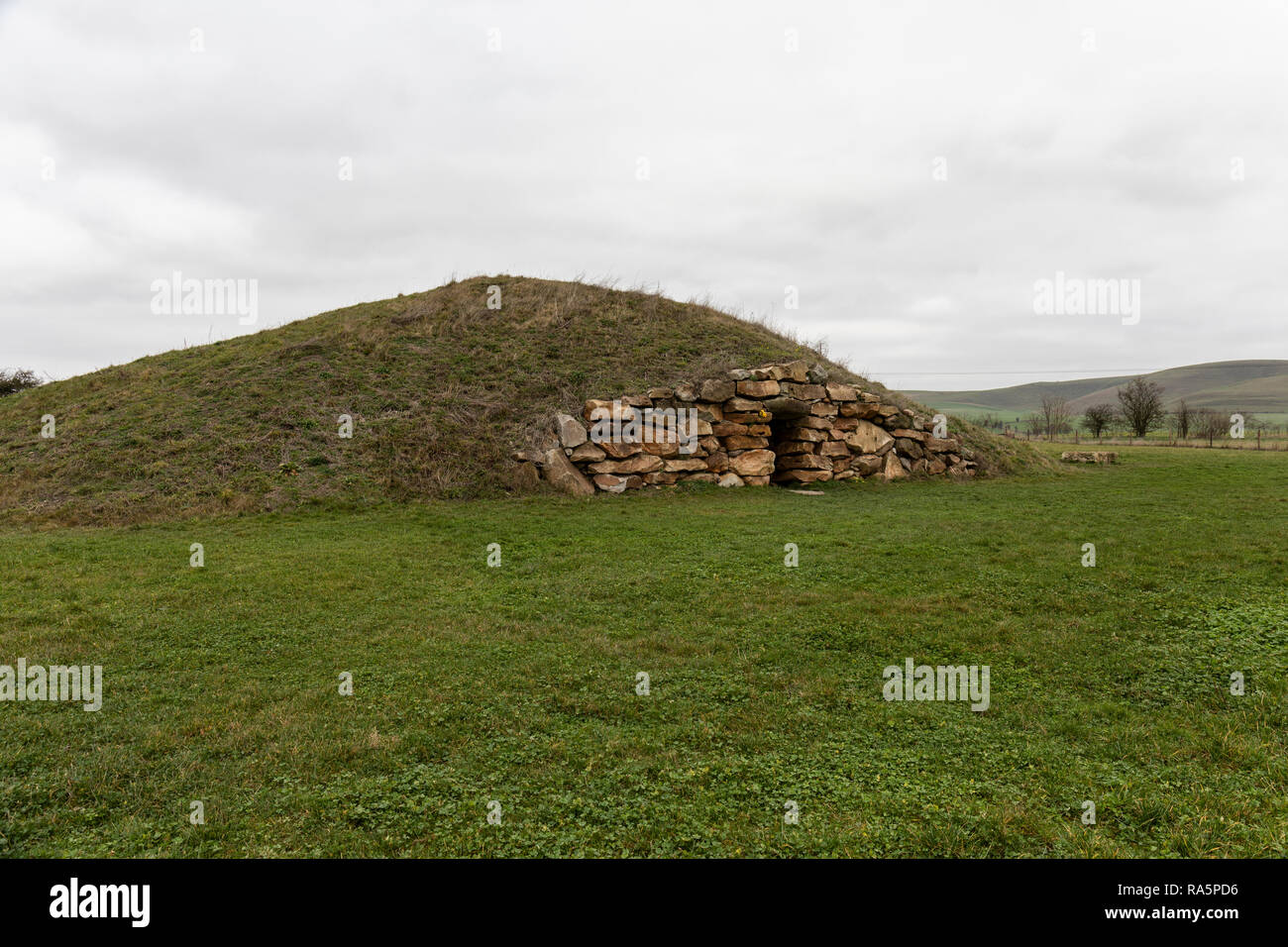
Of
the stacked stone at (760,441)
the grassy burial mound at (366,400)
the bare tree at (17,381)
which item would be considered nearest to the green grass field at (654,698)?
the grassy burial mound at (366,400)

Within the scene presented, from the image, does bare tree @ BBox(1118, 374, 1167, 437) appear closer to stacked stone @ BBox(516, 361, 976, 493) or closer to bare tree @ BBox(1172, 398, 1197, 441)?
bare tree @ BBox(1172, 398, 1197, 441)

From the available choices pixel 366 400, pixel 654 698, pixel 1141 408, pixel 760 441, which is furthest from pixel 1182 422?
pixel 654 698

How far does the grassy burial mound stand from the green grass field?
16.1 feet

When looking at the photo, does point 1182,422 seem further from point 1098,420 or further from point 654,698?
point 654,698

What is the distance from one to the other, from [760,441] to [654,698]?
1606 centimetres

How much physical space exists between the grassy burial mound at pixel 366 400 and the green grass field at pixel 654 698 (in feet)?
16.1

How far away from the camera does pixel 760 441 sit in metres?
21.5

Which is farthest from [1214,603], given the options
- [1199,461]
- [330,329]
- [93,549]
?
[330,329]

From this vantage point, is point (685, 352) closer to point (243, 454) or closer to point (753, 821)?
point (243, 454)

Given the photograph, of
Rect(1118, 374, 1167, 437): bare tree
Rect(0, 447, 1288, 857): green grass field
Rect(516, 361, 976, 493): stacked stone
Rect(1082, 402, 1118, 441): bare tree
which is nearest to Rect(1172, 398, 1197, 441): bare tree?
Rect(1118, 374, 1167, 437): bare tree

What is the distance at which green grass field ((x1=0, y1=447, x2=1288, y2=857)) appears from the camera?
4.13 meters

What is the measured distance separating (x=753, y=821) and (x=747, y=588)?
224 inches

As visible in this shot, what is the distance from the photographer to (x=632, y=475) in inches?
774

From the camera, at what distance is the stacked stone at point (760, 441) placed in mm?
19547
